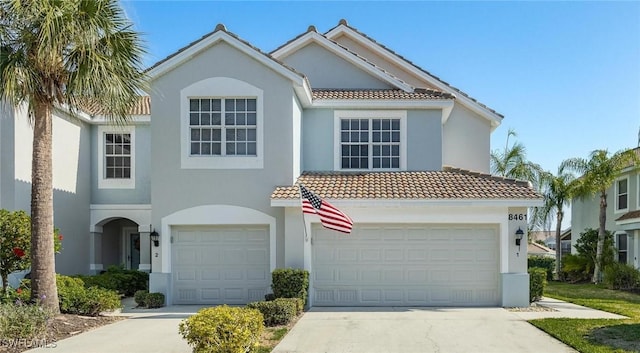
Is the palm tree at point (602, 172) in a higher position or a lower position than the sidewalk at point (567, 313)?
higher

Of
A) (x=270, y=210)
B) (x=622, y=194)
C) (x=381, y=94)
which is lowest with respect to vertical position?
(x=270, y=210)

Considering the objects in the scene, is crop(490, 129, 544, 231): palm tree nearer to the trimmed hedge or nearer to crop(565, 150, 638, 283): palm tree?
crop(565, 150, 638, 283): palm tree

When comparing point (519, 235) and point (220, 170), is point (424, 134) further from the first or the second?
point (220, 170)

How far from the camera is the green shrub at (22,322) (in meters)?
10.8

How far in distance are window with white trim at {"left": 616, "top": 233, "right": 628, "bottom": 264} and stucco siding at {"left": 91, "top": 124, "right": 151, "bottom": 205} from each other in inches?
835

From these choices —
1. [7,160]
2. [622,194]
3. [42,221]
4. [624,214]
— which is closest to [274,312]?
[42,221]

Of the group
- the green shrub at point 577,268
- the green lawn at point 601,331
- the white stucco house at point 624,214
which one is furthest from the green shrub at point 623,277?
the green lawn at point 601,331

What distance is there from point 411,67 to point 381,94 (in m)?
3.44

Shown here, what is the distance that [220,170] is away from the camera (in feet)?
53.5

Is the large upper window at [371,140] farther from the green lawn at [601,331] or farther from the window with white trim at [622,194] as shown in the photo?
the window with white trim at [622,194]

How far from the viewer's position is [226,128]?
1642 cm

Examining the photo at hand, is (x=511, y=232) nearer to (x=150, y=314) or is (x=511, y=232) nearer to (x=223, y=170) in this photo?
(x=223, y=170)

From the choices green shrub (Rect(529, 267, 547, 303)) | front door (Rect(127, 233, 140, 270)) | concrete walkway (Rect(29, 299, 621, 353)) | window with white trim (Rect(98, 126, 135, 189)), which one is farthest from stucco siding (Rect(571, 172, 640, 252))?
window with white trim (Rect(98, 126, 135, 189))

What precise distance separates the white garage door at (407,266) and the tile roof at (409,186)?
40.2 inches
